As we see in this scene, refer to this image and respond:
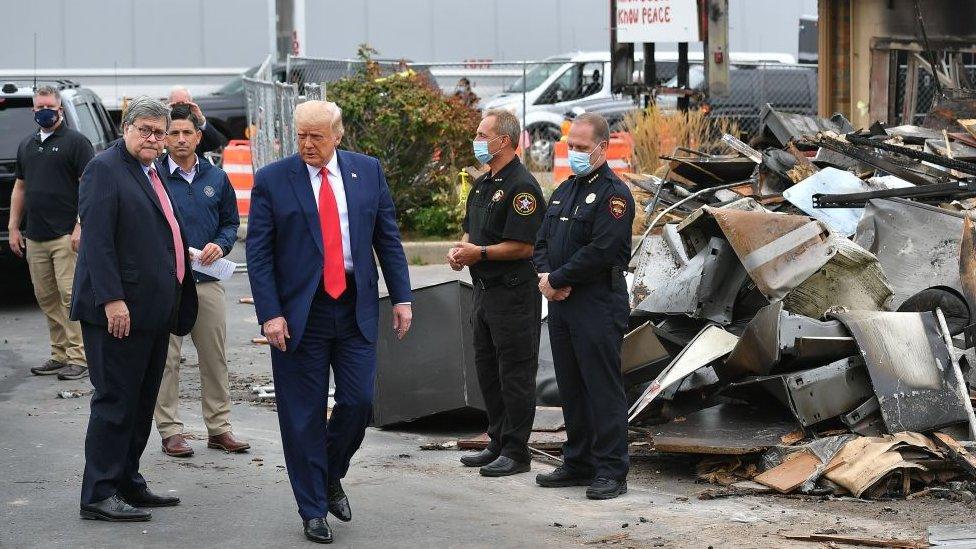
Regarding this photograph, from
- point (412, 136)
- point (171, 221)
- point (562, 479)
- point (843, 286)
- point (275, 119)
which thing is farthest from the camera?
point (412, 136)

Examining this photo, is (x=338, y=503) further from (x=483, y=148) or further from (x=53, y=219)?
(x=53, y=219)

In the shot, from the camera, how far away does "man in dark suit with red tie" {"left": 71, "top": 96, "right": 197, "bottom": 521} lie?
238 inches

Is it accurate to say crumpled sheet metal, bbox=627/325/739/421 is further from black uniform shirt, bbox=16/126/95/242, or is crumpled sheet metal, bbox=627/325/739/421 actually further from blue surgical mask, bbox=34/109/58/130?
blue surgical mask, bbox=34/109/58/130

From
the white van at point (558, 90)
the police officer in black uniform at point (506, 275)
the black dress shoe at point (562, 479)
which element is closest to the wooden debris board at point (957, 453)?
the black dress shoe at point (562, 479)

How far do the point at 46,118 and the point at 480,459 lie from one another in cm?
463

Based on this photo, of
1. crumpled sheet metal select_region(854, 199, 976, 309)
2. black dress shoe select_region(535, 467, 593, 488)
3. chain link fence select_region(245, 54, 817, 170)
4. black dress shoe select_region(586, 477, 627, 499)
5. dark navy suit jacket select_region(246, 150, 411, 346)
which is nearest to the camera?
dark navy suit jacket select_region(246, 150, 411, 346)

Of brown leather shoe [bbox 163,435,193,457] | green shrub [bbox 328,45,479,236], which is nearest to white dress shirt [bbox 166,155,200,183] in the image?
brown leather shoe [bbox 163,435,193,457]

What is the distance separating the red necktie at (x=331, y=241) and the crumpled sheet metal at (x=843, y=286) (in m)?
2.88

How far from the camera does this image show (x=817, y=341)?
282 inches

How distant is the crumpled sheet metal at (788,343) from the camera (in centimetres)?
716

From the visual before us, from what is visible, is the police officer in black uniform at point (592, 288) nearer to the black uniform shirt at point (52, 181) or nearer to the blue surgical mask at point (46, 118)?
the black uniform shirt at point (52, 181)

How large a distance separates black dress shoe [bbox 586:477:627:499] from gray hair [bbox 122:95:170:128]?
105 inches

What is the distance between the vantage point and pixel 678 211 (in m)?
10.9

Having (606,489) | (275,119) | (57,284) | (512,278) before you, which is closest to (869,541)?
(606,489)
